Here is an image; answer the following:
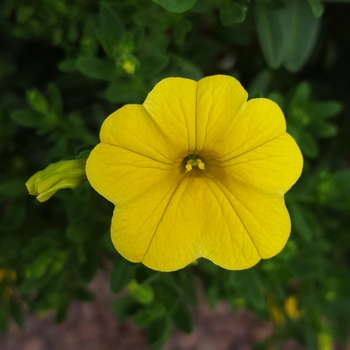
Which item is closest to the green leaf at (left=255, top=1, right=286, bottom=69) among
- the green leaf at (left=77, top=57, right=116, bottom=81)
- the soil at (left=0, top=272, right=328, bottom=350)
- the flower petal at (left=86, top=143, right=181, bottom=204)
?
the green leaf at (left=77, top=57, right=116, bottom=81)

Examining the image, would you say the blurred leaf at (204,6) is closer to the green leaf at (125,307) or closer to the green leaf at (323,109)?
the green leaf at (323,109)

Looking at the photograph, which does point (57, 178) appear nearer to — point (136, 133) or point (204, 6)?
point (136, 133)

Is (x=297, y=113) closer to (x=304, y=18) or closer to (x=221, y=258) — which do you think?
(x=304, y=18)

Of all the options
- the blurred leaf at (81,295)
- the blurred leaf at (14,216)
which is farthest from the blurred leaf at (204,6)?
the blurred leaf at (81,295)

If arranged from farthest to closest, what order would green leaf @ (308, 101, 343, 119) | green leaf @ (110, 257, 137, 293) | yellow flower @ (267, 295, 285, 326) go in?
yellow flower @ (267, 295, 285, 326), green leaf @ (308, 101, 343, 119), green leaf @ (110, 257, 137, 293)

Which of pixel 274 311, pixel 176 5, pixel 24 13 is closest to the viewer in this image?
pixel 176 5

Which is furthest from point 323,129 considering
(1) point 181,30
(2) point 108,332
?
(2) point 108,332

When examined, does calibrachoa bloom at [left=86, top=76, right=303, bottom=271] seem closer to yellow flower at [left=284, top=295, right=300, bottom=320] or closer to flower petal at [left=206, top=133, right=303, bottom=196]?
flower petal at [left=206, top=133, right=303, bottom=196]
